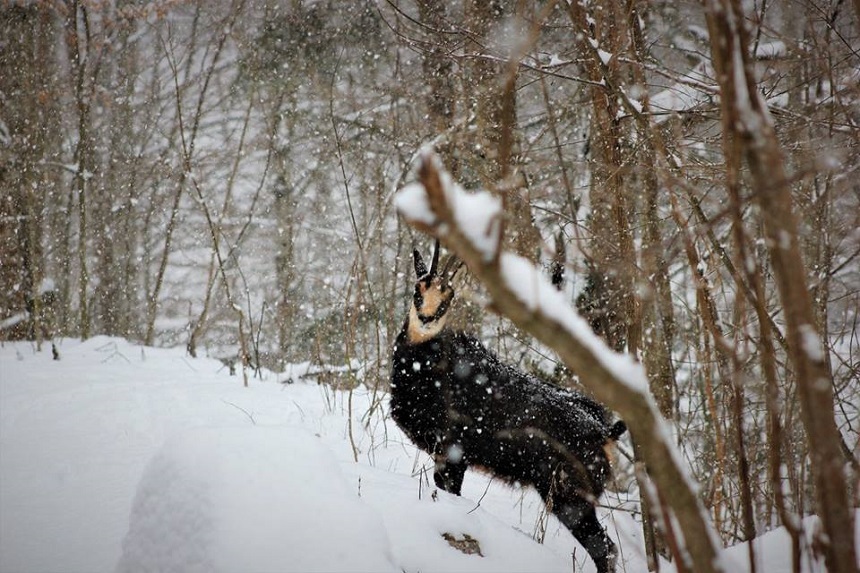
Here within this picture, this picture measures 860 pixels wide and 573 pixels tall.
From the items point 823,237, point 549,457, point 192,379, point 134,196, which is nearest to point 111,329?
point 134,196

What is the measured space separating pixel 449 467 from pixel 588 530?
0.96m

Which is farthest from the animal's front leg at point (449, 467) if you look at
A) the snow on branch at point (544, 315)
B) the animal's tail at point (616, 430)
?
the snow on branch at point (544, 315)

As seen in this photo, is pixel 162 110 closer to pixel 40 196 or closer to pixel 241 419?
pixel 40 196

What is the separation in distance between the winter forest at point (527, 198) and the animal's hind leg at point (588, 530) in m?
0.38

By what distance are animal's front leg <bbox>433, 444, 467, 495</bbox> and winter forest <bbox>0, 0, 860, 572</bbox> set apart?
1.04 m

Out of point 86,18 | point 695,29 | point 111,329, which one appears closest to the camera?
point 695,29

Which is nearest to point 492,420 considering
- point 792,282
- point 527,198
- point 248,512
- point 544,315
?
point 527,198

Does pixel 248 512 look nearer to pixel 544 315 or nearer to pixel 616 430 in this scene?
pixel 544 315

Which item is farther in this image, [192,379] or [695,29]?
[695,29]

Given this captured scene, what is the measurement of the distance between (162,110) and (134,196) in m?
2.20

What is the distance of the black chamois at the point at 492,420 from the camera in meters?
3.53

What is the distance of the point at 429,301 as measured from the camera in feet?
12.6

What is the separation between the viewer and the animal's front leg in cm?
376

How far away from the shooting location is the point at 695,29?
7.00 metres
